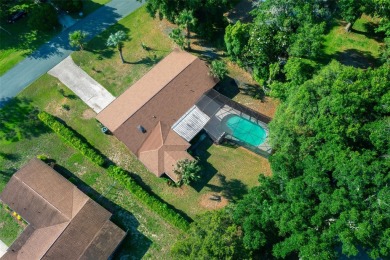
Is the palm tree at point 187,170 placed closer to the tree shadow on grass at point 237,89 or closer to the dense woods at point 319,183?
the dense woods at point 319,183

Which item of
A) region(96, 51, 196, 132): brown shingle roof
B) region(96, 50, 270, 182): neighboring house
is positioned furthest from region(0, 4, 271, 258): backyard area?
region(96, 51, 196, 132): brown shingle roof

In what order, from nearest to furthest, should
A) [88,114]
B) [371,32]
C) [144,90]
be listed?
[144,90] → [88,114] → [371,32]

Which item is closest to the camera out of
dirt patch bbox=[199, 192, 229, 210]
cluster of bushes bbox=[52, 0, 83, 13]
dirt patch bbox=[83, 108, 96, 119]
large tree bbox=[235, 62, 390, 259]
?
large tree bbox=[235, 62, 390, 259]

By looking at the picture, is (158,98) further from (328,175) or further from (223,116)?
(328,175)

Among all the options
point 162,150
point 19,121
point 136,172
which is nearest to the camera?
point 162,150

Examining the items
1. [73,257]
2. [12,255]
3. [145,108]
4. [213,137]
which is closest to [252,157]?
[213,137]

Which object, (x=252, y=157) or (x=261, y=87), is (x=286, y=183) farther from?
(x=261, y=87)

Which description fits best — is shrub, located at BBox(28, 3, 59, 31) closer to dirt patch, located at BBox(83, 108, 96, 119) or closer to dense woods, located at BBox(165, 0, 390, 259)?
dirt patch, located at BBox(83, 108, 96, 119)

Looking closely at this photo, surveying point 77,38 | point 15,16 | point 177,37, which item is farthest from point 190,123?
point 15,16
